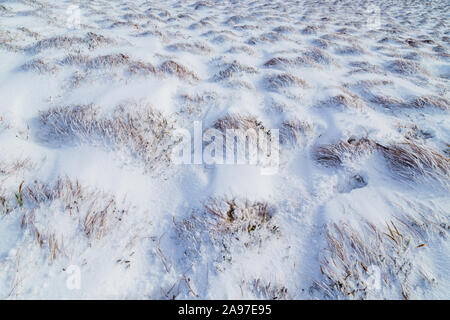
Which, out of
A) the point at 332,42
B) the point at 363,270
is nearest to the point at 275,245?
the point at 363,270

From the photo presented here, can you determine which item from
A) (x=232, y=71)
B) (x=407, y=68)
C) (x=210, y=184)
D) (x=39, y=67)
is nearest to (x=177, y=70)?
(x=232, y=71)

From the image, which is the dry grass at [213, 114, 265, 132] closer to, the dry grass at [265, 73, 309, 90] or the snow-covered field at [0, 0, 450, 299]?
the snow-covered field at [0, 0, 450, 299]

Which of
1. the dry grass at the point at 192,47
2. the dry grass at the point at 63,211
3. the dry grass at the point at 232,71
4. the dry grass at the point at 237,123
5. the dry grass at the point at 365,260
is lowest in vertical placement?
the dry grass at the point at 365,260

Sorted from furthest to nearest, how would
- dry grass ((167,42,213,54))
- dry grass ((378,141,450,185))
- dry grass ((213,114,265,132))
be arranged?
dry grass ((167,42,213,54)), dry grass ((213,114,265,132)), dry grass ((378,141,450,185))


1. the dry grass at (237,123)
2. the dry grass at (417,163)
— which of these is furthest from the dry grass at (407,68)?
the dry grass at (237,123)

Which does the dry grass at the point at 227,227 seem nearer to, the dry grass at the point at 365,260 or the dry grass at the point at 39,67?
the dry grass at the point at 365,260

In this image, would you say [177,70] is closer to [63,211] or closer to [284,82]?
[284,82]

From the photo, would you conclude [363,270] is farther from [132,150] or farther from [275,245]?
[132,150]

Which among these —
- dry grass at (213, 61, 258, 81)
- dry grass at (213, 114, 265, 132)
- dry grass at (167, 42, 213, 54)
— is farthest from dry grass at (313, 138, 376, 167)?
dry grass at (167, 42, 213, 54)
